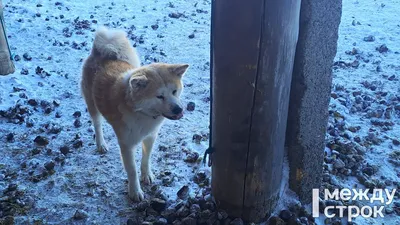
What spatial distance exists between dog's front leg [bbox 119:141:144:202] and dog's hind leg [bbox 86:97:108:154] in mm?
761

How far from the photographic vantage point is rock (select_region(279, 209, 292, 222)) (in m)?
2.77

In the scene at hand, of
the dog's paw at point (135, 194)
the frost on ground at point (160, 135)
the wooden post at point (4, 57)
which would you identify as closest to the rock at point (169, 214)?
the frost on ground at point (160, 135)

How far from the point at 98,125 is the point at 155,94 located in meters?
1.19

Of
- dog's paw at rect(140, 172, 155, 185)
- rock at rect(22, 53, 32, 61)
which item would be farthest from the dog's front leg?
rock at rect(22, 53, 32, 61)

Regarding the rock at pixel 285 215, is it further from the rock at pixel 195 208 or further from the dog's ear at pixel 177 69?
the dog's ear at pixel 177 69

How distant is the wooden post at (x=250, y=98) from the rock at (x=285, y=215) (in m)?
0.08

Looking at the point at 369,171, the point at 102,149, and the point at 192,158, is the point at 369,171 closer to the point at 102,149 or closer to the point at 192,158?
the point at 192,158

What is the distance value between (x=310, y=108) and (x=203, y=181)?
1.13 meters

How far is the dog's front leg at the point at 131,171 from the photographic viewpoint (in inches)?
119

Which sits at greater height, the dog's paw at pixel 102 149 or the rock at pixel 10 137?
the rock at pixel 10 137

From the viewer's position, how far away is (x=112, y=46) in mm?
3432

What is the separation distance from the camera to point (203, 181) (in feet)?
10.8

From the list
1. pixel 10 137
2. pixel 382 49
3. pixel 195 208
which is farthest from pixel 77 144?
pixel 382 49

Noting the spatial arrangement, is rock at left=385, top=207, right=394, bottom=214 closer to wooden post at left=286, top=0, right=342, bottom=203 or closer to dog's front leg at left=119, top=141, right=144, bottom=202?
wooden post at left=286, top=0, right=342, bottom=203
